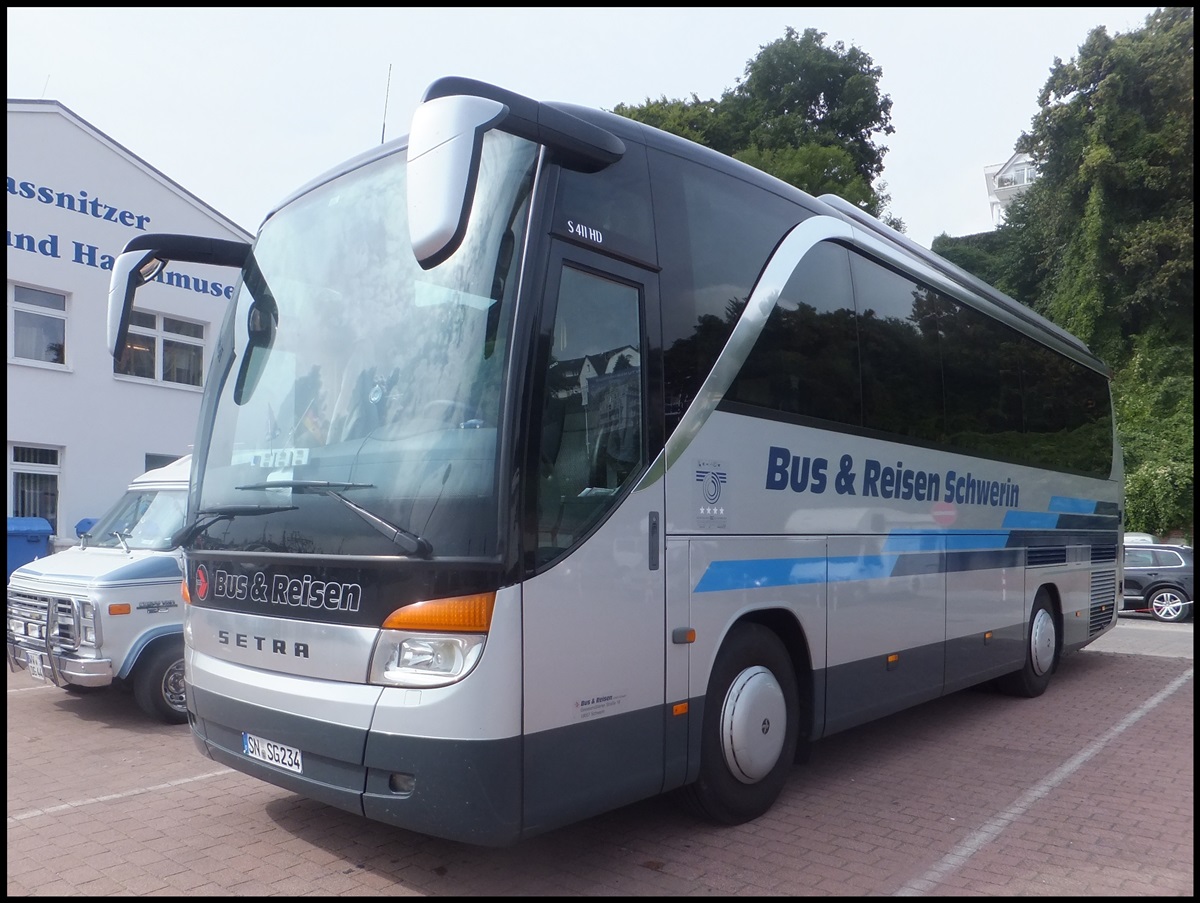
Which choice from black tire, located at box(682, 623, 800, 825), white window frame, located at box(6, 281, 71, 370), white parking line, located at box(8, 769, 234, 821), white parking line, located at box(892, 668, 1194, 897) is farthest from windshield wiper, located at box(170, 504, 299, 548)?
white window frame, located at box(6, 281, 71, 370)

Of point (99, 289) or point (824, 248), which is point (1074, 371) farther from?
point (99, 289)

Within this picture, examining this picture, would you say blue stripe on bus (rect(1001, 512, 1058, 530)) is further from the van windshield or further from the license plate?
the van windshield

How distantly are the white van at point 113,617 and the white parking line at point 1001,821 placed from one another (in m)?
5.69

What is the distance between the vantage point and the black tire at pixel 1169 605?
67.3 feet

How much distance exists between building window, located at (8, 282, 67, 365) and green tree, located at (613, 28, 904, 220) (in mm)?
24297

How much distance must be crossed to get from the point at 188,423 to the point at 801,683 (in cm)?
1686

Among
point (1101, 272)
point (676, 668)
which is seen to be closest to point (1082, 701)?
point (676, 668)

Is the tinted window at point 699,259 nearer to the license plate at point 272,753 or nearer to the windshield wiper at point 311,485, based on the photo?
the windshield wiper at point 311,485

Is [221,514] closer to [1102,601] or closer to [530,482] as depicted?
[530,482]

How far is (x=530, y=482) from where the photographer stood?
13.9 feet

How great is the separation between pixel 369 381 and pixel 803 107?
4148 centimetres

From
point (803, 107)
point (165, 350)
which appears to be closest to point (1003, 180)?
point (803, 107)

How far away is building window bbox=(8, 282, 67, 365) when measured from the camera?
56.4 feet

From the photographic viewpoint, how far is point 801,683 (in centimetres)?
618
